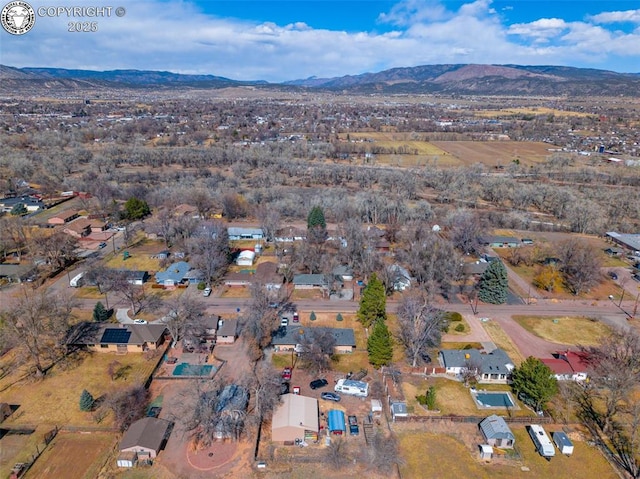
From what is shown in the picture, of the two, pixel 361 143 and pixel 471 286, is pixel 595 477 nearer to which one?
pixel 471 286

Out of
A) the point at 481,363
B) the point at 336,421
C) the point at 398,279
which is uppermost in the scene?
the point at 398,279

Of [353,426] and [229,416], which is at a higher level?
[229,416]

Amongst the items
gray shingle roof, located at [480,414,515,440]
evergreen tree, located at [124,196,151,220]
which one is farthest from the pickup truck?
evergreen tree, located at [124,196,151,220]

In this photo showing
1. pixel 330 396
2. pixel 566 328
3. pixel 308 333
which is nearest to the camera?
pixel 330 396

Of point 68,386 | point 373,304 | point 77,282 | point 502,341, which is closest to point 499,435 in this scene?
point 502,341

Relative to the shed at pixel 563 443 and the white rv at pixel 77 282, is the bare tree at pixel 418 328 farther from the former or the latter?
the white rv at pixel 77 282

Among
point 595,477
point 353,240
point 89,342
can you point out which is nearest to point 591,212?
point 353,240

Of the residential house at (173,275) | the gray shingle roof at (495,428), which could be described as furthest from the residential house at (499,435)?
the residential house at (173,275)

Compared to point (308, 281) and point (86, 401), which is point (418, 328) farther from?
point (86, 401)
